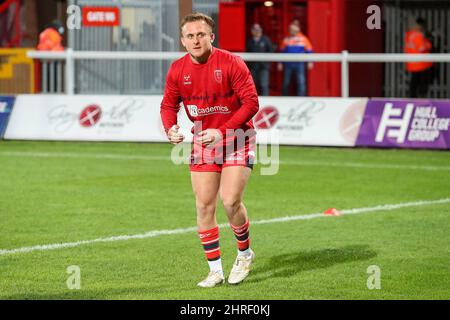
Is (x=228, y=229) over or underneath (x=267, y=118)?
underneath

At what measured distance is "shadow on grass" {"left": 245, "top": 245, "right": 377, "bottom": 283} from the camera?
33.5ft

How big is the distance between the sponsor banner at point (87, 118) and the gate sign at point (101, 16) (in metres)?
5.25

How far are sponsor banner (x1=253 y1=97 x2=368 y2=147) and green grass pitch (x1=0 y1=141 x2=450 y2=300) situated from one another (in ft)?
1.25

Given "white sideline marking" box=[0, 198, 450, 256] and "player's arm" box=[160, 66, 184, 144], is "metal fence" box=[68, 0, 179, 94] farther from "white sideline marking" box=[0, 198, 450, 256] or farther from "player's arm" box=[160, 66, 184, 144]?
"player's arm" box=[160, 66, 184, 144]

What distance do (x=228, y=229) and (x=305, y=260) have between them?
222 centimetres

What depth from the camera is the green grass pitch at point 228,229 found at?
380 inches

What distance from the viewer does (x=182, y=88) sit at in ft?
31.5

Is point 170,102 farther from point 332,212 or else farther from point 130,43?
point 130,43

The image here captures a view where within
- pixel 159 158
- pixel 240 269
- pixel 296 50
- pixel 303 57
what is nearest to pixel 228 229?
pixel 240 269

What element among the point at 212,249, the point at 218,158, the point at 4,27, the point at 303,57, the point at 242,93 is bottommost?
the point at 212,249

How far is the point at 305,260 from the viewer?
10867 mm

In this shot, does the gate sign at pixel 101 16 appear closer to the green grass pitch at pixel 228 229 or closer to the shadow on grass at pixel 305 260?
the green grass pitch at pixel 228 229

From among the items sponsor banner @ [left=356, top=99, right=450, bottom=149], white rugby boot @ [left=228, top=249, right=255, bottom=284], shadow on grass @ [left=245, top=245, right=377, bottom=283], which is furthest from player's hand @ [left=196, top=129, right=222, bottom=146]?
sponsor banner @ [left=356, top=99, right=450, bottom=149]

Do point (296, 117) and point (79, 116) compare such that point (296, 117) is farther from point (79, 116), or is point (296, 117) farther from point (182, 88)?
point (182, 88)
